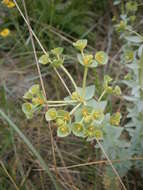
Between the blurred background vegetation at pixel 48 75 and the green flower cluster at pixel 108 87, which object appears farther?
the blurred background vegetation at pixel 48 75

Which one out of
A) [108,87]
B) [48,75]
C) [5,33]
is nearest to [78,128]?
[108,87]

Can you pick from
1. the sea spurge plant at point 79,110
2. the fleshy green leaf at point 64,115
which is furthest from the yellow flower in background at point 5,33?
the fleshy green leaf at point 64,115

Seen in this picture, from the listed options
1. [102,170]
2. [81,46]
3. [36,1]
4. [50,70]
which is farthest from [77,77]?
[81,46]

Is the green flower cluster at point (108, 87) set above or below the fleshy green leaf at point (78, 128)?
above

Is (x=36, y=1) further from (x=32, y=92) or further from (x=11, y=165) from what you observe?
(x=32, y=92)

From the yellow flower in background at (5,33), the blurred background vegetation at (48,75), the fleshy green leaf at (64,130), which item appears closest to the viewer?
the fleshy green leaf at (64,130)

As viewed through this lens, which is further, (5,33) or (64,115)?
(5,33)

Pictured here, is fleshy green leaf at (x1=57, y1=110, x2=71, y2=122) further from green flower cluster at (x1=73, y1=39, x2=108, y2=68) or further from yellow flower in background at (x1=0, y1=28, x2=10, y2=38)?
yellow flower in background at (x1=0, y1=28, x2=10, y2=38)

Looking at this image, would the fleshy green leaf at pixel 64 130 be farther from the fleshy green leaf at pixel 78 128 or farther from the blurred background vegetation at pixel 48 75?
the blurred background vegetation at pixel 48 75

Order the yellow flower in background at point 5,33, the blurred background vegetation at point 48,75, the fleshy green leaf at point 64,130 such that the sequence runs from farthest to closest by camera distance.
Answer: the yellow flower in background at point 5,33
the blurred background vegetation at point 48,75
the fleshy green leaf at point 64,130

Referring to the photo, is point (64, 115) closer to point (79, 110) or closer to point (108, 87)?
point (79, 110)
